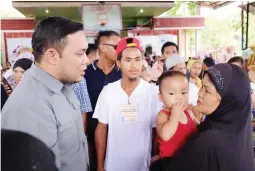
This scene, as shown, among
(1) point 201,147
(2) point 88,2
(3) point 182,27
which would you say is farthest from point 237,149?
(3) point 182,27

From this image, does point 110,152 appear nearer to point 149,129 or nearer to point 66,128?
point 149,129

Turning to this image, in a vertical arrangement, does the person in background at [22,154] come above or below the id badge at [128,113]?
above

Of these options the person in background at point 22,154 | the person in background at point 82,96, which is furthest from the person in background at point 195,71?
the person in background at point 22,154

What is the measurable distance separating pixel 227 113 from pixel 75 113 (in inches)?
30.8

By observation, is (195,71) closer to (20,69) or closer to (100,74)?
(100,74)

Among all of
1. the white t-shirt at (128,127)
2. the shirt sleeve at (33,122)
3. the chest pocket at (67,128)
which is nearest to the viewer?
the shirt sleeve at (33,122)

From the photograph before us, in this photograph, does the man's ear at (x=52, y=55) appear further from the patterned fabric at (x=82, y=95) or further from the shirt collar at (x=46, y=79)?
the patterned fabric at (x=82, y=95)

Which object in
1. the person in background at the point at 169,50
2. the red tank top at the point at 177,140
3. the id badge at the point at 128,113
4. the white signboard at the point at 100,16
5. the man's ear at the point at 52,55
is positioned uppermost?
the white signboard at the point at 100,16

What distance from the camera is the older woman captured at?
4.50 feet

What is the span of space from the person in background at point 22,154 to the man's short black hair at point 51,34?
0.65m

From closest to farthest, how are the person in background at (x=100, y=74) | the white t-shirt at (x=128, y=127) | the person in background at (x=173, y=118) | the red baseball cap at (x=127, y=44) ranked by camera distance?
the person in background at (x=173, y=118)
the white t-shirt at (x=128, y=127)
the red baseball cap at (x=127, y=44)
the person in background at (x=100, y=74)

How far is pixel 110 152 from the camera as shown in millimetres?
1942

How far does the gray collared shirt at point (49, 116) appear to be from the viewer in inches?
41.6

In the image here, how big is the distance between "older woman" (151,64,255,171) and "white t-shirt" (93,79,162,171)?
0.49 metres
